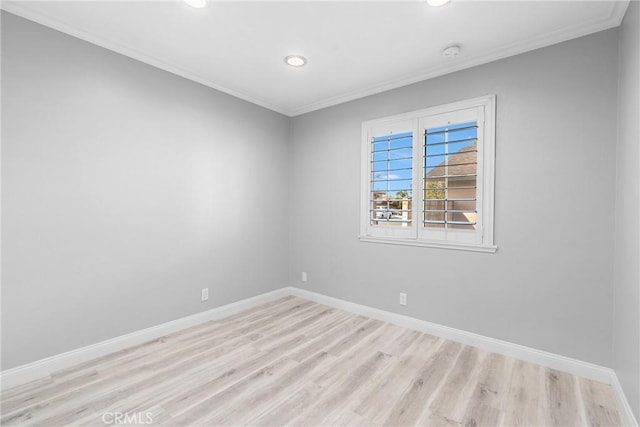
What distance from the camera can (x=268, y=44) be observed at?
8.39ft

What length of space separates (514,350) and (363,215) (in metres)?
1.90

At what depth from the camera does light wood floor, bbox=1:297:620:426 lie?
183cm

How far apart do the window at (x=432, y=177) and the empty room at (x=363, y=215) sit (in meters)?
0.02

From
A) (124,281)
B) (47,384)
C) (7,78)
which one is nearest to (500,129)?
(124,281)

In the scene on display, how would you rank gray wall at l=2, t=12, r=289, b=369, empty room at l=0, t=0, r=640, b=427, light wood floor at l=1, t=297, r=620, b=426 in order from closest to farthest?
light wood floor at l=1, t=297, r=620, b=426
empty room at l=0, t=0, r=640, b=427
gray wall at l=2, t=12, r=289, b=369

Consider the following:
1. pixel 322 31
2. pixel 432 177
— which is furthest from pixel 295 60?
pixel 432 177

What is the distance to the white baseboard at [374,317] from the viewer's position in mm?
2109

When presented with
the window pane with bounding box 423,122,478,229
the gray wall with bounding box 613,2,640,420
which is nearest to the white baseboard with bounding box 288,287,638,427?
the gray wall with bounding box 613,2,640,420

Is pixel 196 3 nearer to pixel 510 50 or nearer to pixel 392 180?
pixel 392 180

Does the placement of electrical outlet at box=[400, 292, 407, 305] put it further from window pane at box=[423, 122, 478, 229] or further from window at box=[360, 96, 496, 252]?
window pane at box=[423, 122, 478, 229]

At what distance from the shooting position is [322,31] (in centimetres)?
238

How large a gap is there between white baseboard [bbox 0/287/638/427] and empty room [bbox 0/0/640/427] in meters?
0.01

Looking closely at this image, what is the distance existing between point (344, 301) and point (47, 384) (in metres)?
2.75

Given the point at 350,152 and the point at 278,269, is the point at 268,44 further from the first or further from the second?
the point at 278,269
